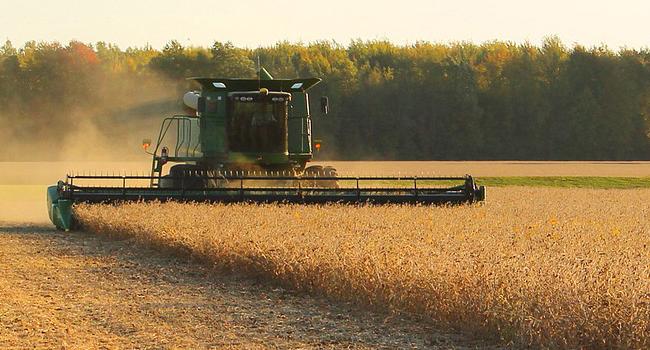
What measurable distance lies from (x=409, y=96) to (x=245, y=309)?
205 ft

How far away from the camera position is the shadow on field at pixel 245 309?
27.5ft

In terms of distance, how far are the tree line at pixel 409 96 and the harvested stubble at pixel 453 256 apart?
48.1 meters

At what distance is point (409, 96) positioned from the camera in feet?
235

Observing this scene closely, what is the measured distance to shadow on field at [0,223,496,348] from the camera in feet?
27.5

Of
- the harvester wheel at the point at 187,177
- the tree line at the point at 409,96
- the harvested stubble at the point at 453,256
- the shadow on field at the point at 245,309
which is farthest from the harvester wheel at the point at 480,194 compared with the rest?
the tree line at the point at 409,96

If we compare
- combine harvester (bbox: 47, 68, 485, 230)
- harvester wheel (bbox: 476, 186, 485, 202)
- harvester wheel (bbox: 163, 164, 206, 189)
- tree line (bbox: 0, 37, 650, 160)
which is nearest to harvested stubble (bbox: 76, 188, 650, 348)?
harvester wheel (bbox: 476, 186, 485, 202)

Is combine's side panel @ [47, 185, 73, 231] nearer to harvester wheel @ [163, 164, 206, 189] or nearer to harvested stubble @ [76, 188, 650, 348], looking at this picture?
harvested stubble @ [76, 188, 650, 348]

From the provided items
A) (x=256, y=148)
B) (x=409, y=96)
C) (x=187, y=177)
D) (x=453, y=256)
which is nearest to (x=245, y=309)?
(x=453, y=256)

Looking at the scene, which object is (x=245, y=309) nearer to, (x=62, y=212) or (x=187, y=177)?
(x=62, y=212)

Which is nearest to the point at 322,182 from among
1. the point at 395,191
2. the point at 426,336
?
the point at 395,191

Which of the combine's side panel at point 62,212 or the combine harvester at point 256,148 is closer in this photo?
the combine's side panel at point 62,212

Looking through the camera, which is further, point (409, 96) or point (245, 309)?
point (409, 96)

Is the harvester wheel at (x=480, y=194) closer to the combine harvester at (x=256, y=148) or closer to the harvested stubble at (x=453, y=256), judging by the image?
the combine harvester at (x=256, y=148)

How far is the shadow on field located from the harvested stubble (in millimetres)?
207
